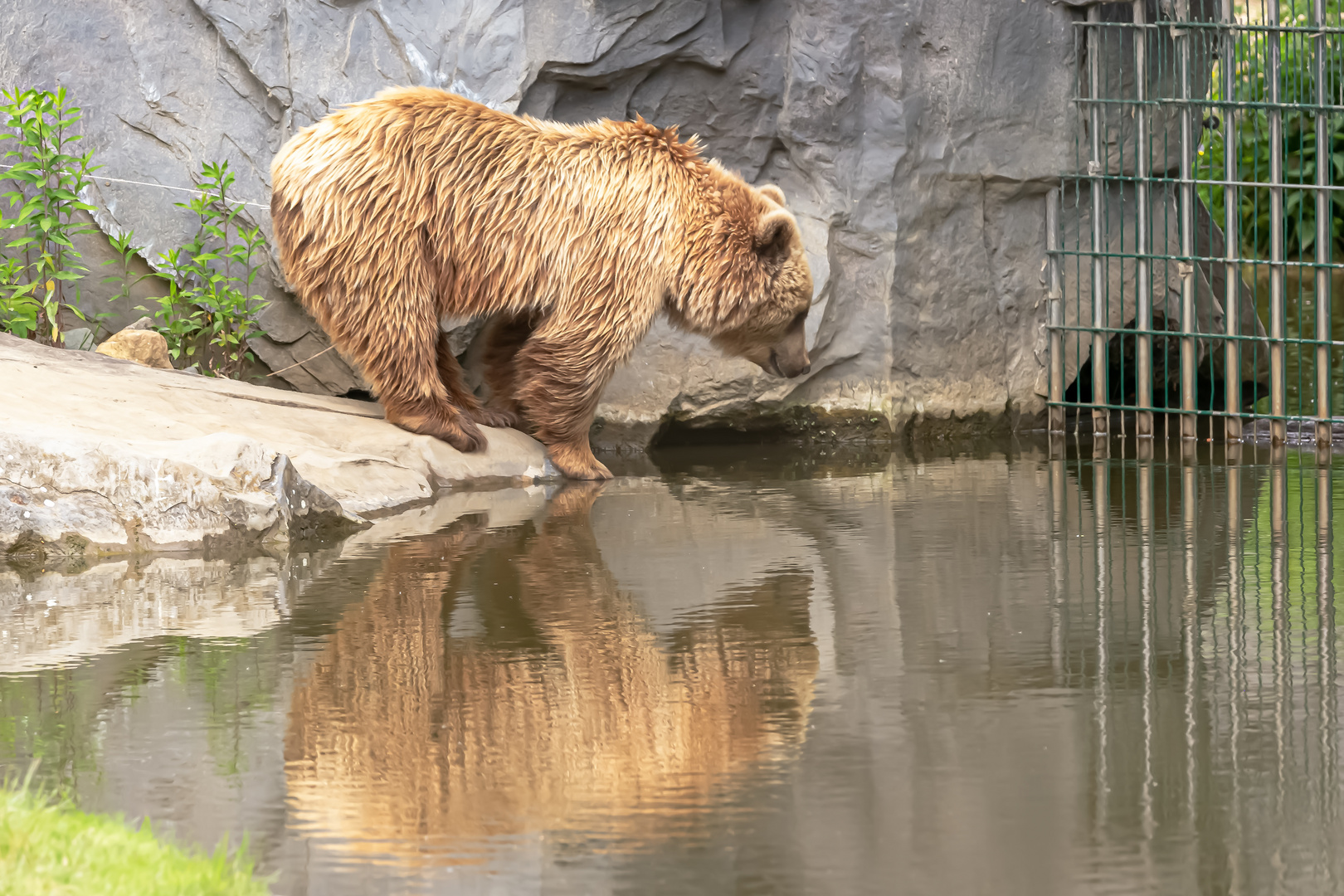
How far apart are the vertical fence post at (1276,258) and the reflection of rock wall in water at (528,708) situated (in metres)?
4.32

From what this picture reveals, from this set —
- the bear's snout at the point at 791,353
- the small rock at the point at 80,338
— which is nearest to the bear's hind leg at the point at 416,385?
the bear's snout at the point at 791,353

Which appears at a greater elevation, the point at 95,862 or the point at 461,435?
the point at 461,435

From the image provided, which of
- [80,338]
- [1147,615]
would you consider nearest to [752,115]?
[80,338]

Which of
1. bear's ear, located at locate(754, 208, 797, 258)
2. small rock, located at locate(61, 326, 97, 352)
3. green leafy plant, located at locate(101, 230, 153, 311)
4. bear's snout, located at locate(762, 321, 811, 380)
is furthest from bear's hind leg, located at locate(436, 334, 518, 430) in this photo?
small rock, located at locate(61, 326, 97, 352)

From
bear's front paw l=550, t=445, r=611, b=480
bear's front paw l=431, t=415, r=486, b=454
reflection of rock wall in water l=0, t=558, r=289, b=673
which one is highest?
bear's front paw l=431, t=415, r=486, b=454

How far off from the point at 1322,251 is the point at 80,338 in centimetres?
725

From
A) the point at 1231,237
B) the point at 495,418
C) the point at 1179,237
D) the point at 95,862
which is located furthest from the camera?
the point at 1179,237

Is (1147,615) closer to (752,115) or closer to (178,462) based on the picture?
(178,462)

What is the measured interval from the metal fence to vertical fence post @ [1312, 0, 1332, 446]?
0.01 metres

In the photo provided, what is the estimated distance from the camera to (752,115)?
363 inches

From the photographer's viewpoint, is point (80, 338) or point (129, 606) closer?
point (129, 606)

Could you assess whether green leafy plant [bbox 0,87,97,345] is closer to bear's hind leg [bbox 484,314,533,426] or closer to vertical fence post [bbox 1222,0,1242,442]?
bear's hind leg [bbox 484,314,533,426]

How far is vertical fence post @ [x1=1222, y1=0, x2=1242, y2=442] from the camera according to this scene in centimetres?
831

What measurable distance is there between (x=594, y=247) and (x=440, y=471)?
1416mm
